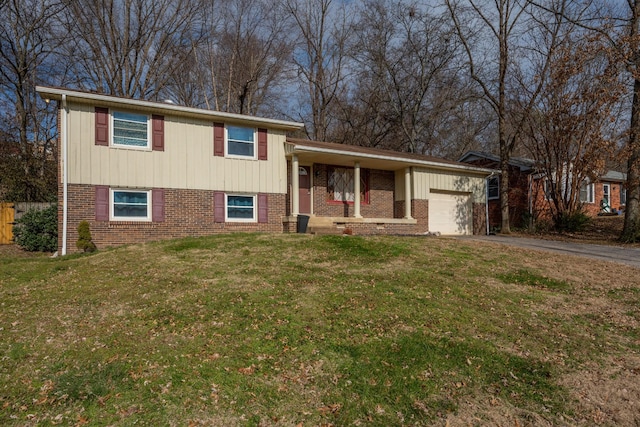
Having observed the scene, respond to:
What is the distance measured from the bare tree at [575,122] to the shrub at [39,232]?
20.0 m

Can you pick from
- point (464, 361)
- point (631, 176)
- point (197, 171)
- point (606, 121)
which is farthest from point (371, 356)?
point (606, 121)

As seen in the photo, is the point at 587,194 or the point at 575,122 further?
the point at 587,194

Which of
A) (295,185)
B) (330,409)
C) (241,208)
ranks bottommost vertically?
(330,409)

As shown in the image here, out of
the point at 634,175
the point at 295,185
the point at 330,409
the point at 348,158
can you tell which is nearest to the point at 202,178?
the point at 295,185

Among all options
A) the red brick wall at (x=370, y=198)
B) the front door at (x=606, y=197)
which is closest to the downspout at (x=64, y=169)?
the red brick wall at (x=370, y=198)

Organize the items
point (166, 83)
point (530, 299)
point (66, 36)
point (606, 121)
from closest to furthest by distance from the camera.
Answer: point (530, 299), point (606, 121), point (66, 36), point (166, 83)

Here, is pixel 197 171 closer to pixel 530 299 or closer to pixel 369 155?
pixel 369 155

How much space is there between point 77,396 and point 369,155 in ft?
40.8

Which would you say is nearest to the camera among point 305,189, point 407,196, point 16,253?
point 16,253

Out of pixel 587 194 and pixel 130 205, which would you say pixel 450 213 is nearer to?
pixel 587 194

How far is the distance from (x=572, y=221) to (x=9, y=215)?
900 inches

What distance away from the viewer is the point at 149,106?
37.9ft

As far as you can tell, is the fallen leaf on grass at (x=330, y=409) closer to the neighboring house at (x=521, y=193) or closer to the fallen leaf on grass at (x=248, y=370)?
the fallen leaf on grass at (x=248, y=370)

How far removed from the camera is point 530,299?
6.16m
